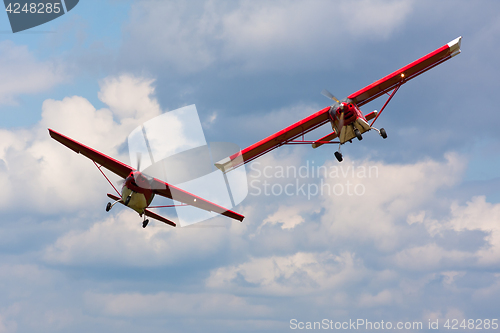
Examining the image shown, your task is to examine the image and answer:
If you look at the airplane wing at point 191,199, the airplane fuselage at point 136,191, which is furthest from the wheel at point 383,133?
the airplane fuselage at point 136,191

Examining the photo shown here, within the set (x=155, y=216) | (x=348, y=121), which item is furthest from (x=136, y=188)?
(x=348, y=121)

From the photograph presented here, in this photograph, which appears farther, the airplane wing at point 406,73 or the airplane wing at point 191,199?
the airplane wing at point 191,199

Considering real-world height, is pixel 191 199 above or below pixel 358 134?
above

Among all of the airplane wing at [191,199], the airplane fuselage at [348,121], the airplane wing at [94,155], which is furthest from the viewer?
the airplane wing at [191,199]

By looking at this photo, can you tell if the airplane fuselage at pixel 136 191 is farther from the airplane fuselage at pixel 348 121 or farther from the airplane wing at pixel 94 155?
the airplane fuselage at pixel 348 121

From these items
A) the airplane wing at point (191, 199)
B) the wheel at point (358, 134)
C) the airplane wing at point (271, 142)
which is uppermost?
the airplane wing at point (271, 142)

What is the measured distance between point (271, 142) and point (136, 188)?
11.2 m

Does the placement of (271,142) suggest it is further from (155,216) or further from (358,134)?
(155,216)

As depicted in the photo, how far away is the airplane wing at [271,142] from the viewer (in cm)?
3628

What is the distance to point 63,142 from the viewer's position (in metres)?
40.4

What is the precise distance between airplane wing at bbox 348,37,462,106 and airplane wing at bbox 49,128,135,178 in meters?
18.9

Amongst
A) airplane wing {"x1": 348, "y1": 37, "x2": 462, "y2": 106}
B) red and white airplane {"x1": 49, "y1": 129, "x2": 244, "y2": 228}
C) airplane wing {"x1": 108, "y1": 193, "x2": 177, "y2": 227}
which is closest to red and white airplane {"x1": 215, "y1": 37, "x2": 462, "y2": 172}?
airplane wing {"x1": 348, "y1": 37, "x2": 462, "y2": 106}

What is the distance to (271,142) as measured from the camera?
37656 mm

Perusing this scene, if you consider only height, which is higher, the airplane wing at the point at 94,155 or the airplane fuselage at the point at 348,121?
the airplane wing at the point at 94,155
